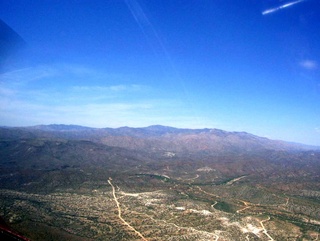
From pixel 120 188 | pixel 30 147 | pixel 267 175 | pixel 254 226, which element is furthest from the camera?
pixel 30 147

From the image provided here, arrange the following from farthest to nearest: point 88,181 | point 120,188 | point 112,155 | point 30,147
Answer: point 112,155, point 30,147, point 88,181, point 120,188

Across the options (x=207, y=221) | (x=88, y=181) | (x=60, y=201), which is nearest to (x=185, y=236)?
(x=207, y=221)

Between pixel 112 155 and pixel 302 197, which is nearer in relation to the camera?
pixel 302 197

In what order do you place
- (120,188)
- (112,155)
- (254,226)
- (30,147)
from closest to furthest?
(254,226)
(120,188)
(30,147)
(112,155)

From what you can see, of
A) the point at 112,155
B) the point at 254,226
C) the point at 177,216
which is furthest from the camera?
the point at 112,155

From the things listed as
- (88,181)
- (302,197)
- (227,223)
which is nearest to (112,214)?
(227,223)

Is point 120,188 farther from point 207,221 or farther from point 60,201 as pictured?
point 207,221

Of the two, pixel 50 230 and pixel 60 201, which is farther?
pixel 60 201

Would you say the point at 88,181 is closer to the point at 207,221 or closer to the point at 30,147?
the point at 207,221
